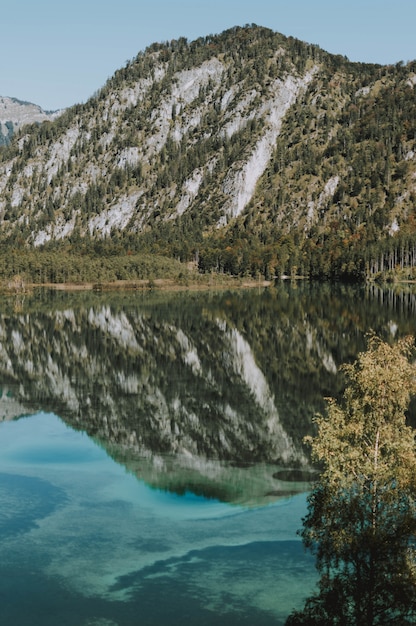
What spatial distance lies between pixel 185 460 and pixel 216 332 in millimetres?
57882

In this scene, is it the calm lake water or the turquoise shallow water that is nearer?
the turquoise shallow water

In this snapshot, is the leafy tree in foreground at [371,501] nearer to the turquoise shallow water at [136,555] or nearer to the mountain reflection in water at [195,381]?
the turquoise shallow water at [136,555]

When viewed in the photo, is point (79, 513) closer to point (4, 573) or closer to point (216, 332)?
point (4, 573)

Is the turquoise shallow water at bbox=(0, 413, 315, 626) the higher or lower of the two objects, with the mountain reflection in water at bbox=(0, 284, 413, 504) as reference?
lower

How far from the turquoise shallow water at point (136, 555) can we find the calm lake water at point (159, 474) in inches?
3.2

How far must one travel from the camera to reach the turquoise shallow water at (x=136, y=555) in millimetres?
24062

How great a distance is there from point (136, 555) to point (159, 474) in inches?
436

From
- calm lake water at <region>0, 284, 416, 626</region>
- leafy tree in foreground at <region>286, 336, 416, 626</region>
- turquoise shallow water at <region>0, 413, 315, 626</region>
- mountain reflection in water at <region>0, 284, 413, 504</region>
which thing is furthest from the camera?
mountain reflection in water at <region>0, 284, 413, 504</region>

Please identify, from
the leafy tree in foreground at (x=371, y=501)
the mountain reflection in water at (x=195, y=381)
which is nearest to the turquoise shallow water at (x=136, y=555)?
the mountain reflection in water at (x=195, y=381)

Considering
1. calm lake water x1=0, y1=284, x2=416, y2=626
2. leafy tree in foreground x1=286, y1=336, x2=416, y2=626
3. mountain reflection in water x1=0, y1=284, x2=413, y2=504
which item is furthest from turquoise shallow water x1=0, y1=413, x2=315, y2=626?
leafy tree in foreground x1=286, y1=336, x2=416, y2=626

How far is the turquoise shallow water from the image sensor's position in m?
24.1

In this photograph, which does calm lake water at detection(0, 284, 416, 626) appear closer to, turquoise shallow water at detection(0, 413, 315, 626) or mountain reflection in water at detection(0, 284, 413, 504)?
turquoise shallow water at detection(0, 413, 315, 626)

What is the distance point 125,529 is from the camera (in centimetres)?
3144

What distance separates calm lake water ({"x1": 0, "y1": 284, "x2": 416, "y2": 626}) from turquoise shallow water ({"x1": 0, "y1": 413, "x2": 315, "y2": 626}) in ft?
0.27
